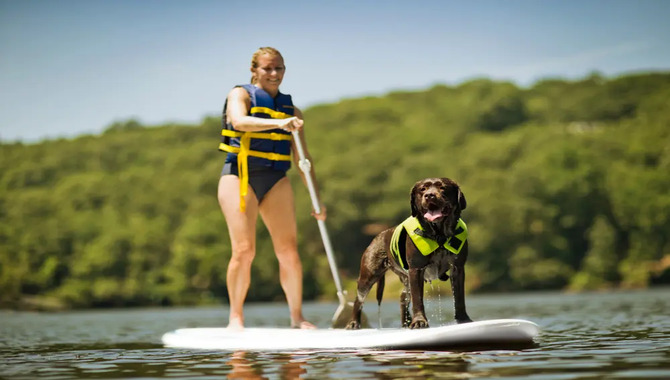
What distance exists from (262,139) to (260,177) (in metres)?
0.37

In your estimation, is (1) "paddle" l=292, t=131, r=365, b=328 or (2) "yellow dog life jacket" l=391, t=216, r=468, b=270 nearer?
(2) "yellow dog life jacket" l=391, t=216, r=468, b=270

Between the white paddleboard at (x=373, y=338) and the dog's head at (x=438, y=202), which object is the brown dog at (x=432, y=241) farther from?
the white paddleboard at (x=373, y=338)

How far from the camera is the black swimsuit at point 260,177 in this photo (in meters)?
9.21

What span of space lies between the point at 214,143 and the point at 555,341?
9916 cm

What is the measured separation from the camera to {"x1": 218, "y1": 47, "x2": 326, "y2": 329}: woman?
9117 millimetres

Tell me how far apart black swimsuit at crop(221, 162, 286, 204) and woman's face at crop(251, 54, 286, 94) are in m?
0.78

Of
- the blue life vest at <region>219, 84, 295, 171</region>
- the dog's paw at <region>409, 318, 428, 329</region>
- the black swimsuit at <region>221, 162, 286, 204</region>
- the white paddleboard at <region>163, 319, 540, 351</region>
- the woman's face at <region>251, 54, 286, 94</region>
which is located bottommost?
the white paddleboard at <region>163, 319, 540, 351</region>

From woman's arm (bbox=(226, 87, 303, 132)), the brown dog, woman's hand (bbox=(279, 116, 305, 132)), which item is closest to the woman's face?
woman's arm (bbox=(226, 87, 303, 132))

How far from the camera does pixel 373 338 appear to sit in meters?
7.92

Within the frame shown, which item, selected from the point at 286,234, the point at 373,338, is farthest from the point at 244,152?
the point at 373,338

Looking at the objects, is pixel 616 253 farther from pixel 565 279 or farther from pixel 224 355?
pixel 224 355

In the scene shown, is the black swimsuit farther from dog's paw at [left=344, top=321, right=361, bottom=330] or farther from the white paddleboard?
dog's paw at [left=344, top=321, right=361, bottom=330]

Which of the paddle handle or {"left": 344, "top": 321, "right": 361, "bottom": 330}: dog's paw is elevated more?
the paddle handle

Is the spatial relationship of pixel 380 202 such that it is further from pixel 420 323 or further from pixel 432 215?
pixel 432 215
